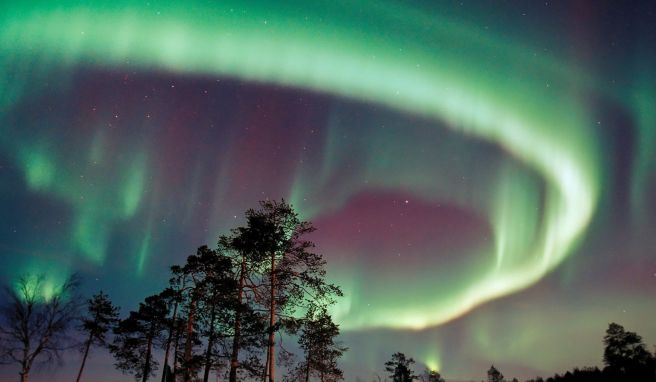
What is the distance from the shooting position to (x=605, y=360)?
57438mm

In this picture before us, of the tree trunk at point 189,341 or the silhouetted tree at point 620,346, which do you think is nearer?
the tree trunk at point 189,341

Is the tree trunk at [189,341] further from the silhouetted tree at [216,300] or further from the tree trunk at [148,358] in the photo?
the tree trunk at [148,358]

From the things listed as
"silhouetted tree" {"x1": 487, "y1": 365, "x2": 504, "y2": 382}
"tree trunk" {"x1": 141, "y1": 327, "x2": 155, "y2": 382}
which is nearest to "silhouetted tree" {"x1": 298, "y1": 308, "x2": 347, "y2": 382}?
"tree trunk" {"x1": 141, "y1": 327, "x2": 155, "y2": 382}

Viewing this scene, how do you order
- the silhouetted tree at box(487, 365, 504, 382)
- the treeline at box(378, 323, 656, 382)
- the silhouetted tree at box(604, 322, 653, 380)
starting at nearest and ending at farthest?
the treeline at box(378, 323, 656, 382)
the silhouetted tree at box(604, 322, 653, 380)
the silhouetted tree at box(487, 365, 504, 382)

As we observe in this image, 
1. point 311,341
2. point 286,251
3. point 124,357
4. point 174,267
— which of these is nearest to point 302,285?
point 286,251

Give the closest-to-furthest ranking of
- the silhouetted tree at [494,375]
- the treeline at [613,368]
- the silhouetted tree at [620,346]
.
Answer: the treeline at [613,368]
the silhouetted tree at [620,346]
the silhouetted tree at [494,375]

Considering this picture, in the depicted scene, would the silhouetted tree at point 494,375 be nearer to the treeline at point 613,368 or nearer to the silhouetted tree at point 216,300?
the treeline at point 613,368

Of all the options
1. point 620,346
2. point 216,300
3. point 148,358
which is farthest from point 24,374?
point 620,346

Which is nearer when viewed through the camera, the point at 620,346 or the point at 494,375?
the point at 620,346

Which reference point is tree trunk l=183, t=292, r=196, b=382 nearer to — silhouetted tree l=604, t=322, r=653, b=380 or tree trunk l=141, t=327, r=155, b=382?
tree trunk l=141, t=327, r=155, b=382

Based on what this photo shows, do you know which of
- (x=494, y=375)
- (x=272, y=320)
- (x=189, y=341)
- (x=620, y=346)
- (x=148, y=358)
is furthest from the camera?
(x=494, y=375)

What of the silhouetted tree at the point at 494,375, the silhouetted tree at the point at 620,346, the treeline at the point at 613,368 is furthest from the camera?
the silhouetted tree at the point at 494,375

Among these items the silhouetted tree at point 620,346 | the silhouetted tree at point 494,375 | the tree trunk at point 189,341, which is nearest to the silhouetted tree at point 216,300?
the tree trunk at point 189,341

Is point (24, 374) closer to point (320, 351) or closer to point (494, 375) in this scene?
point (320, 351)
